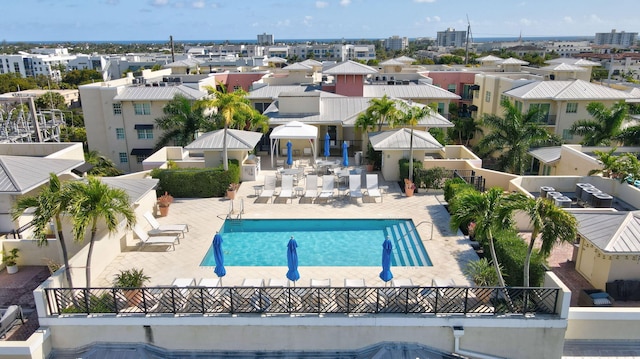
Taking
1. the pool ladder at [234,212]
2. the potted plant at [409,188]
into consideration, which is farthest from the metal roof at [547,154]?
the pool ladder at [234,212]

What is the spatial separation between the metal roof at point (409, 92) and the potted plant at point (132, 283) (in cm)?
2565

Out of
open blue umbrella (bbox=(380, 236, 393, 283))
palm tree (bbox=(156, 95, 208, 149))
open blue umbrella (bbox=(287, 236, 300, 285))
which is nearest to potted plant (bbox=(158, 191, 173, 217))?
palm tree (bbox=(156, 95, 208, 149))

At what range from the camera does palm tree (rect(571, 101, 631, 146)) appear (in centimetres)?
2436

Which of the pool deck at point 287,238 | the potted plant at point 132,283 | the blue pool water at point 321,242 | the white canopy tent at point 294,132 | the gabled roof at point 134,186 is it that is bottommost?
the blue pool water at point 321,242

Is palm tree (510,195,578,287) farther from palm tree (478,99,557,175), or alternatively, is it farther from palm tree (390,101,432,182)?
palm tree (478,99,557,175)

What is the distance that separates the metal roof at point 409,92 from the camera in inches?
1353

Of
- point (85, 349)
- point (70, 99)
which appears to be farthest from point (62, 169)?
point (70, 99)

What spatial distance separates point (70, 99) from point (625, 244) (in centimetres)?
8278

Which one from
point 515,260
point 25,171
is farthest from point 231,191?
point 515,260

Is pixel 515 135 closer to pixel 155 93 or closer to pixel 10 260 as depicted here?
pixel 10 260

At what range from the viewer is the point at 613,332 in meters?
11.3

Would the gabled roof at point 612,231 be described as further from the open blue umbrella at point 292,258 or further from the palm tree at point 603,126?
the palm tree at point 603,126

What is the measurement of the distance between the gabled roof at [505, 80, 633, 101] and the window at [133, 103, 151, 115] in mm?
26496

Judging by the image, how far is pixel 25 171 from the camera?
56.1ft
